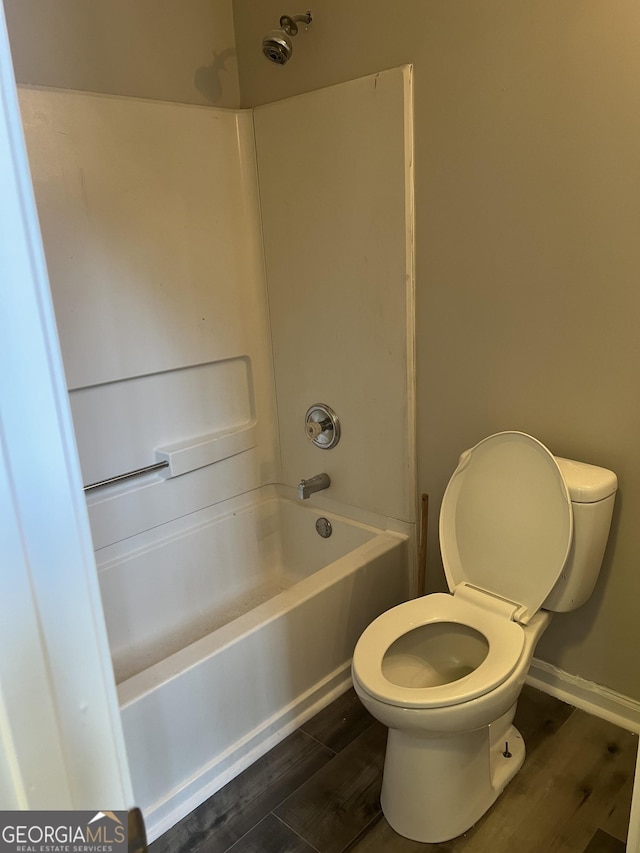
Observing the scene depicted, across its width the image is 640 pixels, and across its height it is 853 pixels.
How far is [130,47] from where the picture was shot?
194 centimetres

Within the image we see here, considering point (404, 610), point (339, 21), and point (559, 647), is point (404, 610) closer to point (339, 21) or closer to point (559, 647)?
point (559, 647)

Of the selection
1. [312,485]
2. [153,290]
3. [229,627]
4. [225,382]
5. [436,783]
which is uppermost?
[153,290]

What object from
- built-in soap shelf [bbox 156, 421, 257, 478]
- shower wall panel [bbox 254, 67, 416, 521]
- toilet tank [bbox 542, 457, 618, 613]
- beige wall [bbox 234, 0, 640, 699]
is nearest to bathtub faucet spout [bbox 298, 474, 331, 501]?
shower wall panel [bbox 254, 67, 416, 521]

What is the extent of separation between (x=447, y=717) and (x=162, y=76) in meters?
2.05

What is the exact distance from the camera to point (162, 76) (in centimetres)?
203

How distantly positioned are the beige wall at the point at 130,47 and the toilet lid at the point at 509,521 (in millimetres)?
1547

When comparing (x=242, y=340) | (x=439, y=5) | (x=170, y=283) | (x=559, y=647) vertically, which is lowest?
(x=559, y=647)

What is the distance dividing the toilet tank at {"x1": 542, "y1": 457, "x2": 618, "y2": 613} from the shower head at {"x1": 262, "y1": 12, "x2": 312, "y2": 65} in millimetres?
1446

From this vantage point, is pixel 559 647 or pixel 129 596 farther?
pixel 129 596

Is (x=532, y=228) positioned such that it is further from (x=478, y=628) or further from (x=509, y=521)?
(x=478, y=628)

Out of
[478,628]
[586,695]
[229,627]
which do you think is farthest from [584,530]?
[229,627]

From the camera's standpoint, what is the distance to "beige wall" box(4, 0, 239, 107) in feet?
5.72

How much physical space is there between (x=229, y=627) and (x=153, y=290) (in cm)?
111

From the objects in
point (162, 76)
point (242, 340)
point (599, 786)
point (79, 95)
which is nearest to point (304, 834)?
point (599, 786)
